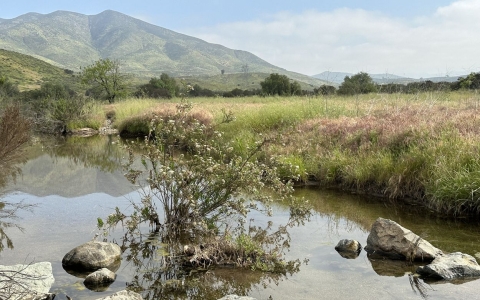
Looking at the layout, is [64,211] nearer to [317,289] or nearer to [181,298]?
[181,298]

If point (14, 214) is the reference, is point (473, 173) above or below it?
above

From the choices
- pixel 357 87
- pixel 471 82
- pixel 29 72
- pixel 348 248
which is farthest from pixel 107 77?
pixel 348 248

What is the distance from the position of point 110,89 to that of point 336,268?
152 ft

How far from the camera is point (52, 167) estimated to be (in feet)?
49.4

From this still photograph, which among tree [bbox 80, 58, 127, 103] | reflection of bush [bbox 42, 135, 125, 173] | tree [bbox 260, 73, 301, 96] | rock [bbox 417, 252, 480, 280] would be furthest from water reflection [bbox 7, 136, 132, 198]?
tree [bbox 260, 73, 301, 96]

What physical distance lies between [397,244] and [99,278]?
398cm

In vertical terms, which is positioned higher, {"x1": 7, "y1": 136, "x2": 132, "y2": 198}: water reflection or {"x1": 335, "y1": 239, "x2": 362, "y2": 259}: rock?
{"x1": 335, "y1": 239, "x2": 362, "y2": 259}: rock

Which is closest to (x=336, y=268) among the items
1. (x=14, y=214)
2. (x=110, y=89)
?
(x=14, y=214)

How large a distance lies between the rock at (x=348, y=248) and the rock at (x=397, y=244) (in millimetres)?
164

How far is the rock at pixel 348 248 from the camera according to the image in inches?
247

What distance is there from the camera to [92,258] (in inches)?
225

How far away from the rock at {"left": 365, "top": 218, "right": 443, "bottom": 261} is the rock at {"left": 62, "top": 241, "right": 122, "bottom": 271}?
3.62 metres

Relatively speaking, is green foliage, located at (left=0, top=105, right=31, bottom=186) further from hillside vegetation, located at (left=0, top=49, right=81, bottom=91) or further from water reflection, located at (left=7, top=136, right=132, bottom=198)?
hillside vegetation, located at (left=0, top=49, right=81, bottom=91)

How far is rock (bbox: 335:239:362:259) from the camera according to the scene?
20.6 ft
